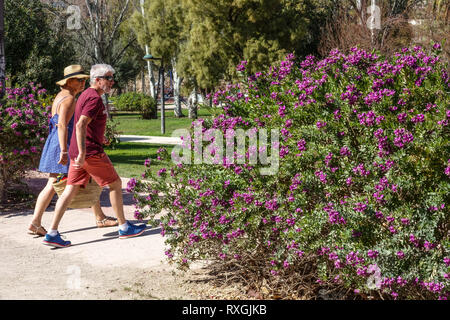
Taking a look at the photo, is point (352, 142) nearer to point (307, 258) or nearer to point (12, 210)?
point (307, 258)

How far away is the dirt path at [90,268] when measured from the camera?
442 centimetres

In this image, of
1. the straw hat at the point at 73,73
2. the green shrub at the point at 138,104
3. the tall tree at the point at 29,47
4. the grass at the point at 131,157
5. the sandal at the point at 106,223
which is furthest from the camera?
the green shrub at the point at 138,104

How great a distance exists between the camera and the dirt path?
4.42 m

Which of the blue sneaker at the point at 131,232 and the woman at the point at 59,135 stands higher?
the woman at the point at 59,135

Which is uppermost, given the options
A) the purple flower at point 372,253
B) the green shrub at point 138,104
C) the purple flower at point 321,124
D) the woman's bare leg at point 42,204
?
the purple flower at point 321,124

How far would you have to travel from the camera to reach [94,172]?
582 cm

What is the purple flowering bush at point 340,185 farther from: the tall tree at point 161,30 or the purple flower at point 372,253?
the tall tree at point 161,30

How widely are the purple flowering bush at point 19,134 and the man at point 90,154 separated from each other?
1.87 m

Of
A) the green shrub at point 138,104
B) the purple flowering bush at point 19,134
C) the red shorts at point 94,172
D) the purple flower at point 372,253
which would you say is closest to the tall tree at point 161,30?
the green shrub at point 138,104

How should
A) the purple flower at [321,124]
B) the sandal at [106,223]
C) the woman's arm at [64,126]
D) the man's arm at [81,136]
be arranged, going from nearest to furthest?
the purple flower at [321,124]
the man's arm at [81,136]
the woman's arm at [64,126]
the sandal at [106,223]

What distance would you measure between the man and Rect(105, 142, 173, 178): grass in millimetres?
4416

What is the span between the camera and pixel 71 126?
6266mm

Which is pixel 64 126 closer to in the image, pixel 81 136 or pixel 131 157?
pixel 81 136
